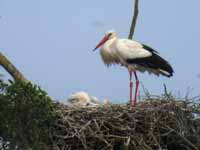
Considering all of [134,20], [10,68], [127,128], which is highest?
[134,20]

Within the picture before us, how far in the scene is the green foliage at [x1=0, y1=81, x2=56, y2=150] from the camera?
22.6 feet

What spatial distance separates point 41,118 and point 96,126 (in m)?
0.77

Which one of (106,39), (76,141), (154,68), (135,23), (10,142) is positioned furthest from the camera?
(135,23)

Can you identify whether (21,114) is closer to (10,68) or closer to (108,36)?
(10,68)

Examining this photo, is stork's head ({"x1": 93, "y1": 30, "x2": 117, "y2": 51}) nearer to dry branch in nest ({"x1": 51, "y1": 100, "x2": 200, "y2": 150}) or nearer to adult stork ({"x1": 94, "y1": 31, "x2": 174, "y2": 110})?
adult stork ({"x1": 94, "y1": 31, "x2": 174, "y2": 110})

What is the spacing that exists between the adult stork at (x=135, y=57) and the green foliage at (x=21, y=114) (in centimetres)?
265

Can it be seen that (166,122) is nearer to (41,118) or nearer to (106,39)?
(41,118)

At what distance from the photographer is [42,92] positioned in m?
7.12

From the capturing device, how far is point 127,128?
24.5 feet

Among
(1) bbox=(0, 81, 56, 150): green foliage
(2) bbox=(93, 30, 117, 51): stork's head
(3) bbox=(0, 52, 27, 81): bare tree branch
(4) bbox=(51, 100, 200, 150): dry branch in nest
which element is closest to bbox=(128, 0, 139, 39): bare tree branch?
(2) bbox=(93, 30, 117, 51): stork's head

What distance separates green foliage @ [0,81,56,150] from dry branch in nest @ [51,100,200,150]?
433mm

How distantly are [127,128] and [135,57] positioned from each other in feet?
7.14

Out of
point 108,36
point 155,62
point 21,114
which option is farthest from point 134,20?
Result: point 21,114

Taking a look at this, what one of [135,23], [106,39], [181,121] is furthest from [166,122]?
[135,23]
